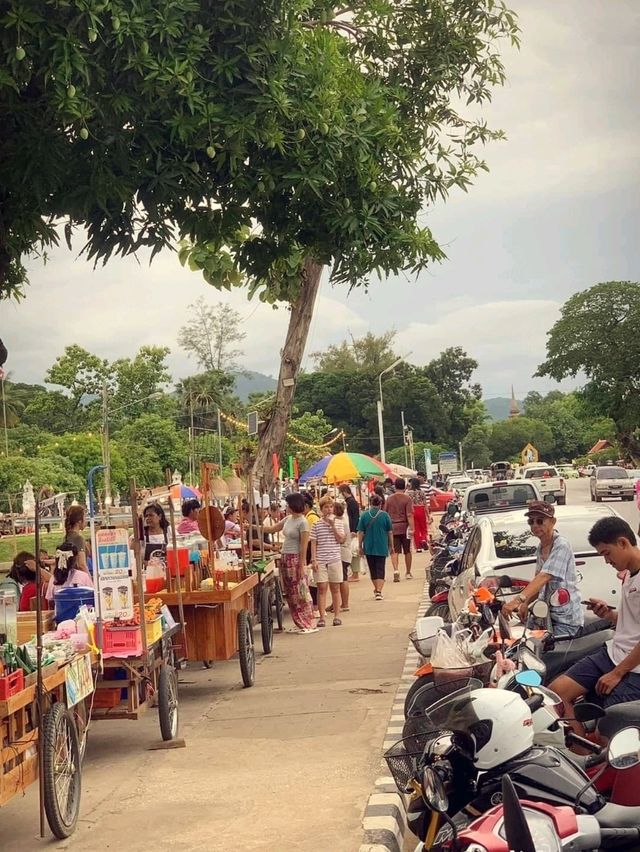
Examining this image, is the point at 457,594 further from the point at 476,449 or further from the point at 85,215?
the point at 476,449

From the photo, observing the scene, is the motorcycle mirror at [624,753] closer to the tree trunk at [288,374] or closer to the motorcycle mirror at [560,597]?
the motorcycle mirror at [560,597]

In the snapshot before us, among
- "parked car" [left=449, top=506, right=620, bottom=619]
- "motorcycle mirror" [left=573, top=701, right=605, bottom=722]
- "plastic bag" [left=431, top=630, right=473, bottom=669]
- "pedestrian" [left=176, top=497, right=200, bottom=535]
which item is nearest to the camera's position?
"motorcycle mirror" [left=573, top=701, right=605, bottom=722]

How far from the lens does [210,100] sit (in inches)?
313

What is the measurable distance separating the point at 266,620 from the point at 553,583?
693 centimetres

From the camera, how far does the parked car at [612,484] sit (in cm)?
5159

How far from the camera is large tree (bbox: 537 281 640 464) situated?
252 feet

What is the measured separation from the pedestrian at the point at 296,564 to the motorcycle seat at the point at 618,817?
1118 cm

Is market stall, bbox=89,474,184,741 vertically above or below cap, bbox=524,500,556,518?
below

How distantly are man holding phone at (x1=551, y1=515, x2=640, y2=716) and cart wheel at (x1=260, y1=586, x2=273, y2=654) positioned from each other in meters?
7.77

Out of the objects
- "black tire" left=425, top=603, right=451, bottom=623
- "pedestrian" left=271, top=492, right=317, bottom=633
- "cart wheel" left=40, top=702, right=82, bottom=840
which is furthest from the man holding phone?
"pedestrian" left=271, top=492, right=317, bottom=633

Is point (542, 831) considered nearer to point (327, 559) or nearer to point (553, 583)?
point (553, 583)

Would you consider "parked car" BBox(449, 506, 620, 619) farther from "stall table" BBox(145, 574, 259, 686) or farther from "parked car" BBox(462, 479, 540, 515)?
"parked car" BBox(462, 479, 540, 515)

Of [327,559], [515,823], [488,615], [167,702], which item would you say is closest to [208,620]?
[167,702]

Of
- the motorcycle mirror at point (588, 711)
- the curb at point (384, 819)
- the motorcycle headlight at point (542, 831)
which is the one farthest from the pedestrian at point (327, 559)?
the motorcycle headlight at point (542, 831)
